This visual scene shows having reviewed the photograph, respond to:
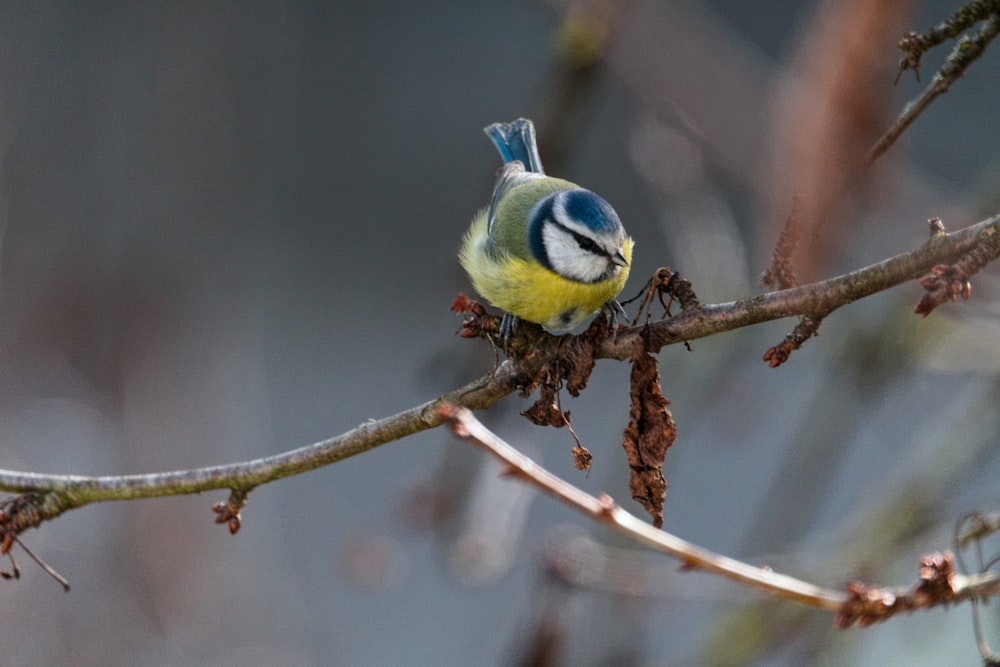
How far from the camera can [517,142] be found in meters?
2.17

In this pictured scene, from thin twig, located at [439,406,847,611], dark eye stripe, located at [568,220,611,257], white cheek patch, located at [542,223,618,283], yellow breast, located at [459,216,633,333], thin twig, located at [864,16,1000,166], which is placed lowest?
thin twig, located at [439,406,847,611]

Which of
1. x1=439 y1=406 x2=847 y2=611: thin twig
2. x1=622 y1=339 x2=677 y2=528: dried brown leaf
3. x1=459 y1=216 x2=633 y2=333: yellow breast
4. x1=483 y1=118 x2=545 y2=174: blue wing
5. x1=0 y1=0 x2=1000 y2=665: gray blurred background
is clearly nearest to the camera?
x1=439 y1=406 x2=847 y2=611: thin twig

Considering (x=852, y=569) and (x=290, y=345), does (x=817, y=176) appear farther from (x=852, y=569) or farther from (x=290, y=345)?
(x=290, y=345)

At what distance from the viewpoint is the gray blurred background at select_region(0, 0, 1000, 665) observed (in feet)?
5.79

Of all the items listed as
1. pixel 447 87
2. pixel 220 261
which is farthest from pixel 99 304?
pixel 447 87

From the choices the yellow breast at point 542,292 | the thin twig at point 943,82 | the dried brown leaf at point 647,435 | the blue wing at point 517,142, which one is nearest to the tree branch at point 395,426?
the dried brown leaf at point 647,435

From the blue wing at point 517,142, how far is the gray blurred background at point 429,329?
0.56ft

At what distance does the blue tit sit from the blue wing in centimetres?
19

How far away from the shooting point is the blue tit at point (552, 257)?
64.2 inches

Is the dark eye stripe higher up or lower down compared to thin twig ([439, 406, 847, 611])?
higher up

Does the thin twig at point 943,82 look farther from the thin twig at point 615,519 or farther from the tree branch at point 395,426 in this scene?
the thin twig at point 615,519

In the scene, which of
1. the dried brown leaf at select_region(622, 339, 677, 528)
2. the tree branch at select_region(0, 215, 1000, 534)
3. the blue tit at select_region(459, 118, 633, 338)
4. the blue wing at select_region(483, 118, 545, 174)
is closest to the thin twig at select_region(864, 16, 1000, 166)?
the tree branch at select_region(0, 215, 1000, 534)

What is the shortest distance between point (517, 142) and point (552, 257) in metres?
0.54

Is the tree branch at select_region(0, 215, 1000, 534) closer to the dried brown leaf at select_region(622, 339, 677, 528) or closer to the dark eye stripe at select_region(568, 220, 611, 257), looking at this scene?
the dried brown leaf at select_region(622, 339, 677, 528)
